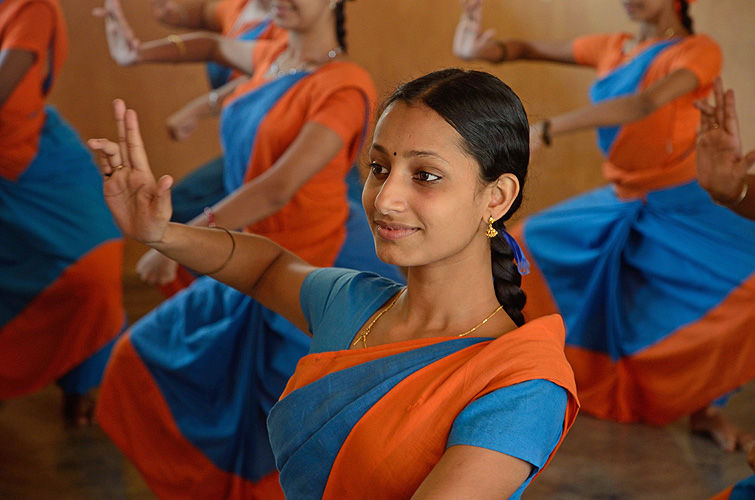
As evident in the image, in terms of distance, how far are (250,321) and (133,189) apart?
1045 millimetres

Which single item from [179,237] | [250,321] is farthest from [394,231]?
[250,321]

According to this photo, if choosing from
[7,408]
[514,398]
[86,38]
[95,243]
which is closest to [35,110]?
[95,243]

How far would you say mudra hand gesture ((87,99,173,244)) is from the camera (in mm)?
1321

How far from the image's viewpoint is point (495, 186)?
49.3 inches

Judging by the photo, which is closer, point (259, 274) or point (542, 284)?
point (259, 274)

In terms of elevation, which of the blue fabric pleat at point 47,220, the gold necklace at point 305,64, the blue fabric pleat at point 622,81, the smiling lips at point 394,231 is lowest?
the blue fabric pleat at point 47,220

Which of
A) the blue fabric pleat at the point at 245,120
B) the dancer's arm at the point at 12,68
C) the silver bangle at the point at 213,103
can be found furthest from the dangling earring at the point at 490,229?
the dancer's arm at the point at 12,68

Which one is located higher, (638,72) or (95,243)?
(638,72)

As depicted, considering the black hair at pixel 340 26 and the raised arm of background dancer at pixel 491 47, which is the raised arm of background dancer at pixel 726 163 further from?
the raised arm of background dancer at pixel 491 47

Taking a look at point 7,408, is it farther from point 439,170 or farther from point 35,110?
point 439,170

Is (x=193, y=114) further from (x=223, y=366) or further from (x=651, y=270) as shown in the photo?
(x=651, y=270)

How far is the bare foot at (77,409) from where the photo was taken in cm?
327

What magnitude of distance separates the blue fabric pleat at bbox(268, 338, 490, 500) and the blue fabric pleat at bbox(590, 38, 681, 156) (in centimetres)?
224

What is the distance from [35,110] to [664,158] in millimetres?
2428
